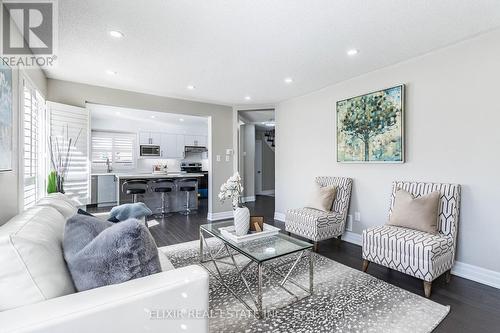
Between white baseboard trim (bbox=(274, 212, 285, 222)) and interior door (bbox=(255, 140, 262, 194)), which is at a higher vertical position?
interior door (bbox=(255, 140, 262, 194))

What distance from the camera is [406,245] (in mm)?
2240

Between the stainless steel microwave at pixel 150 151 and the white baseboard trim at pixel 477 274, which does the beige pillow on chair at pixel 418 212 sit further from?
the stainless steel microwave at pixel 150 151

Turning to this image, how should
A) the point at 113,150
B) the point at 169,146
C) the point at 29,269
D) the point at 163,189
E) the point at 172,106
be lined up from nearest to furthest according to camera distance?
1. the point at 29,269
2. the point at 172,106
3. the point at 163,189
4. the point at 113,150
5. the point at 169,146

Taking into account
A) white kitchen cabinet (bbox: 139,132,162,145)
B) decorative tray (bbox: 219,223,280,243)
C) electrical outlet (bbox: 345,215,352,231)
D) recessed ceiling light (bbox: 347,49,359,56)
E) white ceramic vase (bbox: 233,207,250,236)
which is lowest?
electrical outlet (bbox: 345,215,352,231)

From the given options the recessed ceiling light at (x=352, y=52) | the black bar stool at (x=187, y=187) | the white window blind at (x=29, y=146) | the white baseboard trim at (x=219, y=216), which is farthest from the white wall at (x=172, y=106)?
the recessed ceiling light at (x=352, y=52)

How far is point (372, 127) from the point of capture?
3.27 metres

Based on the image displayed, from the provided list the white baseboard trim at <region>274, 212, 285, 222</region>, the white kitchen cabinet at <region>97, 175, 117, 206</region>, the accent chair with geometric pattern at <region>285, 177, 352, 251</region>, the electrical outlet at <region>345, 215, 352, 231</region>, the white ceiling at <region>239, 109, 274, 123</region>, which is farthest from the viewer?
the white kitchen cabinet at <region>97, 175, 117, 206</region>

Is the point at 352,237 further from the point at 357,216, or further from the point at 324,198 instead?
the point at 324,198

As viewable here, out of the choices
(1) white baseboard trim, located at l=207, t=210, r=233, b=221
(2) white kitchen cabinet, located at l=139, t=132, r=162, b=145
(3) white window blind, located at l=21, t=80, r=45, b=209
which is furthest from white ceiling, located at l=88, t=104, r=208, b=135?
(3) white window blind, located at l=21, t=80, r=45, b=209

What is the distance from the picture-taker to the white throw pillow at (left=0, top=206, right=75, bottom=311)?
94 cm

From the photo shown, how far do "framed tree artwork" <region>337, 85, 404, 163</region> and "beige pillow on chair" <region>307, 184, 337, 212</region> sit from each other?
497mm

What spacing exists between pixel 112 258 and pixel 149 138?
6.94 m

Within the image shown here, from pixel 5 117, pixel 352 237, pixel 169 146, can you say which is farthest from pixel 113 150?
pixel 352 237

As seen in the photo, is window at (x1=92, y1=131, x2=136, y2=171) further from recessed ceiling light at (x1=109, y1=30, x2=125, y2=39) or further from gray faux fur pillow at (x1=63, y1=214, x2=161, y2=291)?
gray faux fur pillow at (x1=63, y1=214, x2=161, y2=291)
